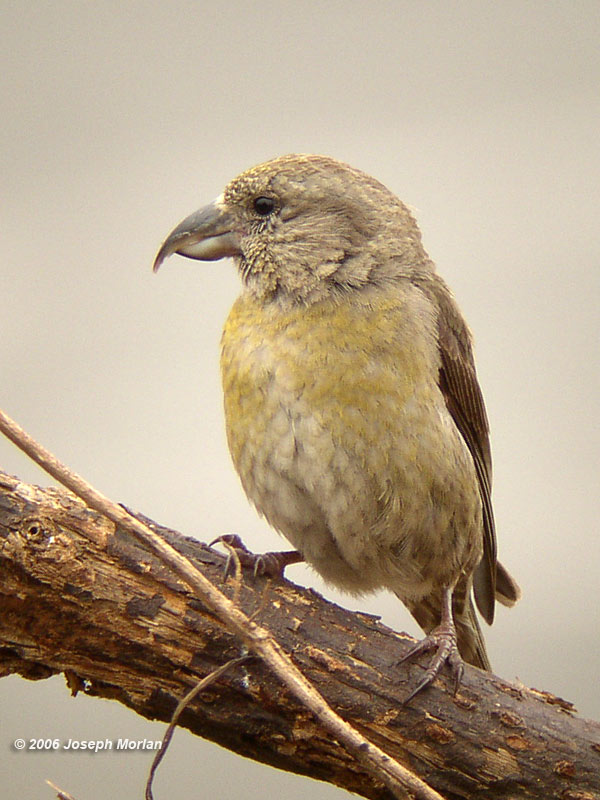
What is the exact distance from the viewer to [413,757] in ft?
6.96

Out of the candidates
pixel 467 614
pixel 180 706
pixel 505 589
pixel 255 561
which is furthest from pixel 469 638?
pixel 180 706

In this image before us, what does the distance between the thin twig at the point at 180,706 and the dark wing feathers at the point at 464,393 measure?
1.10m

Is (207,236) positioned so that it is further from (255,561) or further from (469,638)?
(469,638)

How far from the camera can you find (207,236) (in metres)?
2.73

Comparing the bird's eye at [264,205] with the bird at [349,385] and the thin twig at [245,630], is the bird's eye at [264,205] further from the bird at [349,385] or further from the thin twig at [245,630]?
the thin twig at [245,630]

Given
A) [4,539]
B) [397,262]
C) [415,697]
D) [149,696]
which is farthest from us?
[397,262]

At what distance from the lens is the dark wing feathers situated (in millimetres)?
2688

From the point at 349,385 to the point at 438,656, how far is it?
0.74 m

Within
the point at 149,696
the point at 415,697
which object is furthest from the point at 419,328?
the point at 149,696

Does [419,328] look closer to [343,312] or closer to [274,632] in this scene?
[343,312]

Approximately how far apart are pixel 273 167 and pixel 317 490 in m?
0.98

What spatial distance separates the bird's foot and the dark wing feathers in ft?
1.87

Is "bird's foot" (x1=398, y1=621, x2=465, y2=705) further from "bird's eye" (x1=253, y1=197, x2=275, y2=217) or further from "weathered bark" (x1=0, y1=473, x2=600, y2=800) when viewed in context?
"bird's eye" (x1=253, y1=197, x2=275, y2=217)

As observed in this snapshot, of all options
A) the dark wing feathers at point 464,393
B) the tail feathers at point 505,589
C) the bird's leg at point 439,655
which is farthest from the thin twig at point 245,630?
the tail feathers at point 505,589
